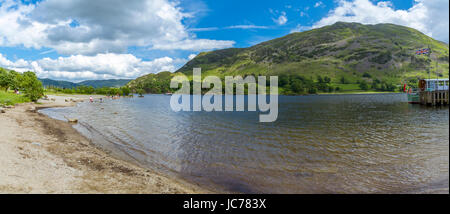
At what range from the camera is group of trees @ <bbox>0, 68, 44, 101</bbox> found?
257ft

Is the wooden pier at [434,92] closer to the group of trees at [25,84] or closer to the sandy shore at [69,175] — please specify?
the sandy shore at [69,175]

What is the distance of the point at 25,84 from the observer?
76.8 meters

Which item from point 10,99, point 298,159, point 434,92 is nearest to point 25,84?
point 10,99

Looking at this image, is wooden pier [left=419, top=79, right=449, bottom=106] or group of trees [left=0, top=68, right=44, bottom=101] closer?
wooden pier [left=419, top=79, right=449, bottom=106]

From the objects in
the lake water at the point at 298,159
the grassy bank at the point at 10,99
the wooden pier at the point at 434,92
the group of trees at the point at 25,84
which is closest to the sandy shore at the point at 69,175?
the lake water at the point at 298,159

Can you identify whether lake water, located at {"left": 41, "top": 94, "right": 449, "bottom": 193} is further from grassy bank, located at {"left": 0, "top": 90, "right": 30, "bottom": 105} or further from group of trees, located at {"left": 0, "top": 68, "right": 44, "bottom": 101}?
group of trees, located at {"left": 0, "top": 68, "right": 44, "bottom": 101}

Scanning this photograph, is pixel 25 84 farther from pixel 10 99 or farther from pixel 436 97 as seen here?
pixel 436 97

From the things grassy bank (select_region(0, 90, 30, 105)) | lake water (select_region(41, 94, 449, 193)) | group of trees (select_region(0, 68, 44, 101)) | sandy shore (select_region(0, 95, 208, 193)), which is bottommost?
lake water (select_region(41, 94, 449, 193))

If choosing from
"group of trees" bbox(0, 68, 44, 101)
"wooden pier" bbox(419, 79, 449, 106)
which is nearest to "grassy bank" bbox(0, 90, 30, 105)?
"group of trees" bbox(0, 68, 44, 101)

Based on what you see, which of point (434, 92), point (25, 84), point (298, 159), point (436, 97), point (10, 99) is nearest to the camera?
point (298, 159)

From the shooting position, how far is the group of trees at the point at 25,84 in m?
78.2
